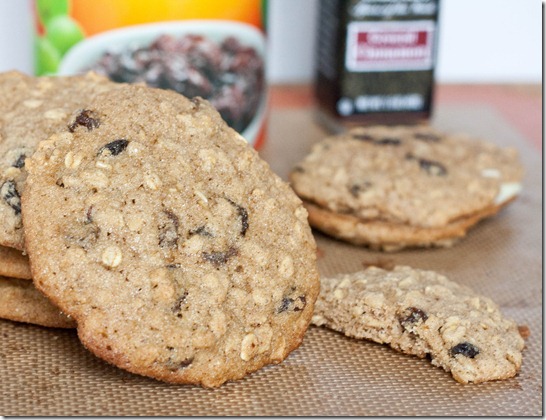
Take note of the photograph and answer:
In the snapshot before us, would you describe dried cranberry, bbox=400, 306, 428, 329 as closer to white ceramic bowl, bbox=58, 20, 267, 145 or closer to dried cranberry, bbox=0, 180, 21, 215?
dried cranberry, bbox=0, 180, 21, 215

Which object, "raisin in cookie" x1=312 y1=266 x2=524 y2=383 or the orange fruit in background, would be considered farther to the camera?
the orange fruit in background

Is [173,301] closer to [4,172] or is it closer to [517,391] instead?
[4,172]

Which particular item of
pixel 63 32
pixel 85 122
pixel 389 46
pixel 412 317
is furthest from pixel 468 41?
pixel 85 122

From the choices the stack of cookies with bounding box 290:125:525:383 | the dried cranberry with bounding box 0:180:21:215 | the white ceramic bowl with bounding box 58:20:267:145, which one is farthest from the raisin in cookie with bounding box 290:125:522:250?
the dried cranberry with bounding box 0:180:21:215

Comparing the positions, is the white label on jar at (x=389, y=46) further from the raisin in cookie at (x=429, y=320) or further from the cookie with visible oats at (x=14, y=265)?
the cookie with visible oats at (x=14, y=265)

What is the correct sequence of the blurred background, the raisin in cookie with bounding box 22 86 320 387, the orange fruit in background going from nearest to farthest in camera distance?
the raisin in cookie with bounding box 22 86 320 387, the orange fruit in background, the blurred background

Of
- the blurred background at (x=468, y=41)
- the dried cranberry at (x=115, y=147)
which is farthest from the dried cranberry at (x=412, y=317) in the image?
the blurred background at (x=468, y=41)

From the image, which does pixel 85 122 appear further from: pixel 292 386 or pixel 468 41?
pixel 468 41

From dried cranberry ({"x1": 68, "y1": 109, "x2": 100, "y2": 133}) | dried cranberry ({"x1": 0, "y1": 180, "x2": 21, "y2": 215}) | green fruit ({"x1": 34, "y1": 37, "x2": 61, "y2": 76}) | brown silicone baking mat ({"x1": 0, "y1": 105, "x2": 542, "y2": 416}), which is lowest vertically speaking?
brown silicone baking mat ({"x1": 0, "y1": 105, "x2": 542, "y2": 416})

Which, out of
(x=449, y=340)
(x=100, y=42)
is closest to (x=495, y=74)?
(x=100, y=42)
